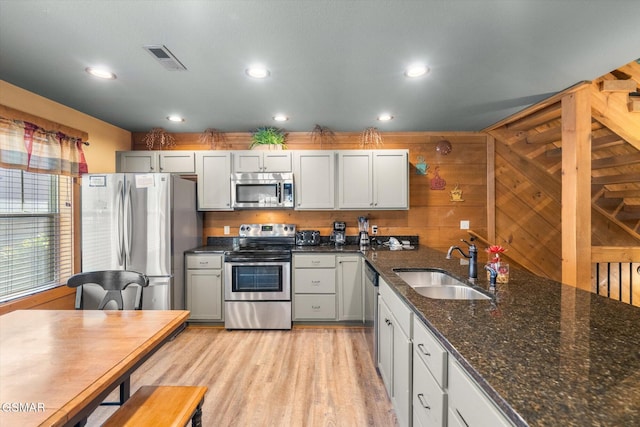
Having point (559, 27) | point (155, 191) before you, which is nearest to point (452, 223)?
point (559, 27)

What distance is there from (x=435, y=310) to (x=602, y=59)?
2193 mm

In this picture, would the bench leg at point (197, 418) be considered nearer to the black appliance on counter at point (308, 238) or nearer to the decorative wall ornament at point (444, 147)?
the black appliance on counter at point (308, 238)

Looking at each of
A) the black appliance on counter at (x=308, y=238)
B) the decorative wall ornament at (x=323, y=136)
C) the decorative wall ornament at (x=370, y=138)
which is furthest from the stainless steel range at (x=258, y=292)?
the decorative wall ornament at (x=370, y=138)

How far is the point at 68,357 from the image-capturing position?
45.8 inches

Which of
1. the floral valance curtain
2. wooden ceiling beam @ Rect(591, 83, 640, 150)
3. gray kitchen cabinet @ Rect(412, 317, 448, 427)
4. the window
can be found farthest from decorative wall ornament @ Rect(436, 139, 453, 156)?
the window

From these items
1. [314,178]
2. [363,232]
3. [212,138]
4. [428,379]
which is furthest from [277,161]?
[428,379]

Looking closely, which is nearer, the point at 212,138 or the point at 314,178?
the point at 314,178

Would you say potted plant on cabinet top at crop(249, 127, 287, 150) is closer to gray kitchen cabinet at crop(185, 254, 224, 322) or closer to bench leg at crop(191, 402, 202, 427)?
gray kitchen cabinet at crop(185, 254, 224, 322)

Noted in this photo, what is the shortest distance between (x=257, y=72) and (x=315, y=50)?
1.79ft

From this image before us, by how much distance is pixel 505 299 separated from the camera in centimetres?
149

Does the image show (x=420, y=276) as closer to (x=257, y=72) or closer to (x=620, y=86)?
(x=257, y=72)

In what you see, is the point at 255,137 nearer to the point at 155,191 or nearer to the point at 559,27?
the point at 155,191

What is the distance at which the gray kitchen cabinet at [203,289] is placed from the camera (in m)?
3.49

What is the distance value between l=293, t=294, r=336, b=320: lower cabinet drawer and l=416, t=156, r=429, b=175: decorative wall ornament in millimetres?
2022
